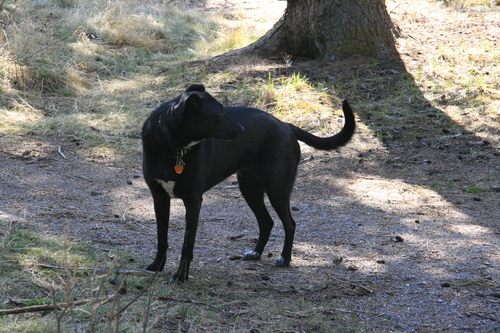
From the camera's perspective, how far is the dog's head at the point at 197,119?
350 centimetres

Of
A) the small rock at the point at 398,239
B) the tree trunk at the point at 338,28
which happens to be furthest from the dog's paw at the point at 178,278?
the tree trunk at the point at 338,28

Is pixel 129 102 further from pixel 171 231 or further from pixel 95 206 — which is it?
pixel 171 231

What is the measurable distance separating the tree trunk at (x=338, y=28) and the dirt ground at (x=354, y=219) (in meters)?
1.84

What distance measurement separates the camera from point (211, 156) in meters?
3.96

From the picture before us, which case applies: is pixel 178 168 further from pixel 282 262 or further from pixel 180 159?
pixel 282 262

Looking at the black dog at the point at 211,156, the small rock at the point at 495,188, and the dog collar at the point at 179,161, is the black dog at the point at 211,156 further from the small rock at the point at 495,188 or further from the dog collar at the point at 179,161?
the small rock at the point at 495,188

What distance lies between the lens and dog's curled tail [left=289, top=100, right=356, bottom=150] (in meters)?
4.55

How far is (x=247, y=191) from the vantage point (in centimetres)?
465

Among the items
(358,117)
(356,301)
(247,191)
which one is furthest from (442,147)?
(356,301)

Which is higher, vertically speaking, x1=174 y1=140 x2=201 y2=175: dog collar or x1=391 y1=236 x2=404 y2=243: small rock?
x1=174 y1=140 x2=201 y2=175: dog collar

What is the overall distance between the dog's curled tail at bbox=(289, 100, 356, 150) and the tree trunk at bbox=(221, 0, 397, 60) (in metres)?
4.82

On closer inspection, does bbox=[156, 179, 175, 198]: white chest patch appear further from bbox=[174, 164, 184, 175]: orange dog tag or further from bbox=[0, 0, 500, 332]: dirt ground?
bbox=[0, 0, 500, 332]: dirt ground

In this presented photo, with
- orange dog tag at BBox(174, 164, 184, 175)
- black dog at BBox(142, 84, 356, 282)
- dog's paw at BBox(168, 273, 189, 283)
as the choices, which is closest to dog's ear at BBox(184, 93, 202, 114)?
black dog at BBox(142, 84, 356, 282)

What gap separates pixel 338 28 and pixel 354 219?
4592 millimetres
